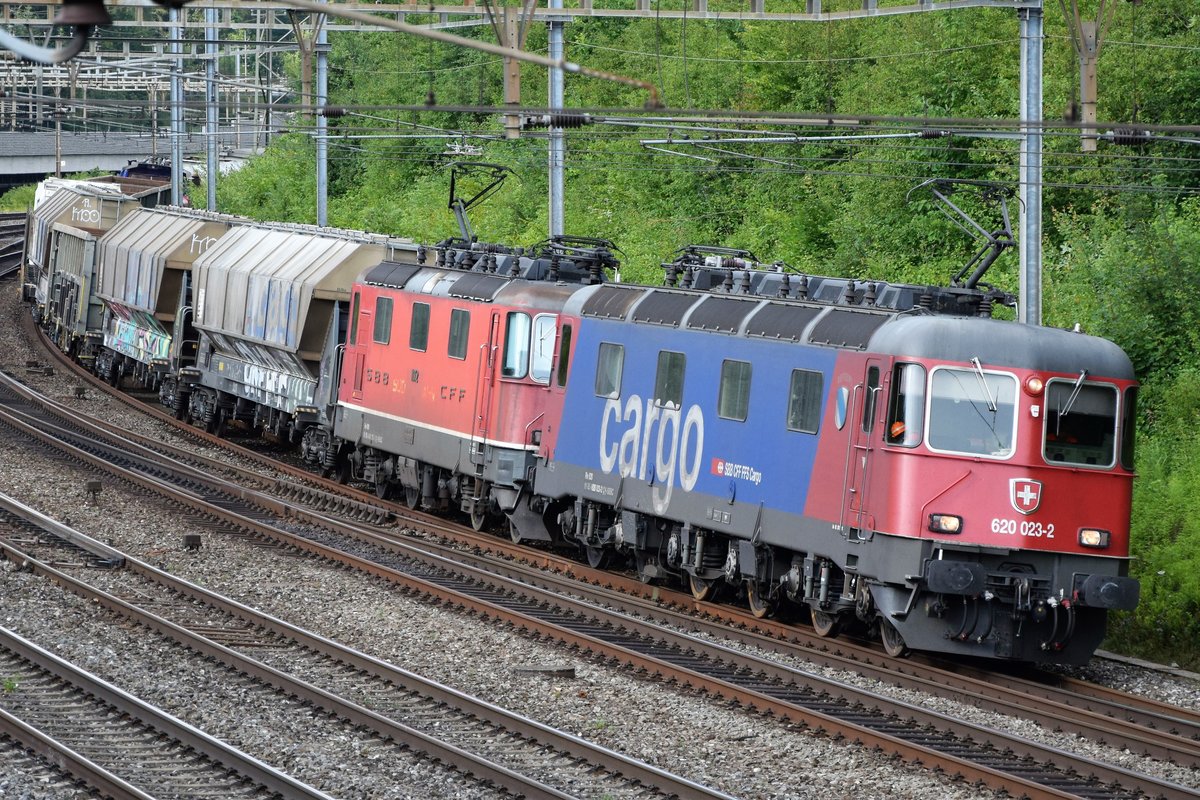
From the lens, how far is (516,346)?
68.1 ft

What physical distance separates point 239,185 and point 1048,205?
41791 mm

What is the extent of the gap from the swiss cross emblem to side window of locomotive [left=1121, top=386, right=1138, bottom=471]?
0.99 meters

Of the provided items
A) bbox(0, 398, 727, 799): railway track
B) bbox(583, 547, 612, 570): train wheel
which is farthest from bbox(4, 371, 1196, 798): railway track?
bbox(0, 398, 727, 799): railway track

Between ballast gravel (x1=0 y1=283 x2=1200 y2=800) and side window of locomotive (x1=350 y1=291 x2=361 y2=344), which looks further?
side window of locomotive (x1=350 y1=291 x2=361 y2=344)

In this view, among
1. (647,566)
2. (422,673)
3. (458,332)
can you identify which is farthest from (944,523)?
(458,332)

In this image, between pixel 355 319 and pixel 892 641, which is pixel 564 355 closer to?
pixel 355 319

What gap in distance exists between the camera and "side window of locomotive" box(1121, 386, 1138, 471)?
1456 centimetres

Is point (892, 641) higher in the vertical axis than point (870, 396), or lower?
lower

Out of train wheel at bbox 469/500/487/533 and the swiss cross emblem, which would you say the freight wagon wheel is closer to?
train wheel at bbox 469/500/487/533

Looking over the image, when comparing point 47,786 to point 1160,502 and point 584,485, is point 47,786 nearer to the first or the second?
point 584,485

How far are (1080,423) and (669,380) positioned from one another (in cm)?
476

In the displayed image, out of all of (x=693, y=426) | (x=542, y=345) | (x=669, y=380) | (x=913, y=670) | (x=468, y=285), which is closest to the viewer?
(x=913, y=670)

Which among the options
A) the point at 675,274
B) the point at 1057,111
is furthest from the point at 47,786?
the point at 1057,111

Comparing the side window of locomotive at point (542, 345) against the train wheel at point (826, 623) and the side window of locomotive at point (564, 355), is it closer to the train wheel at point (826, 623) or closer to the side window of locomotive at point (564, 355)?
the side window of locomotive at point (564, 355)
